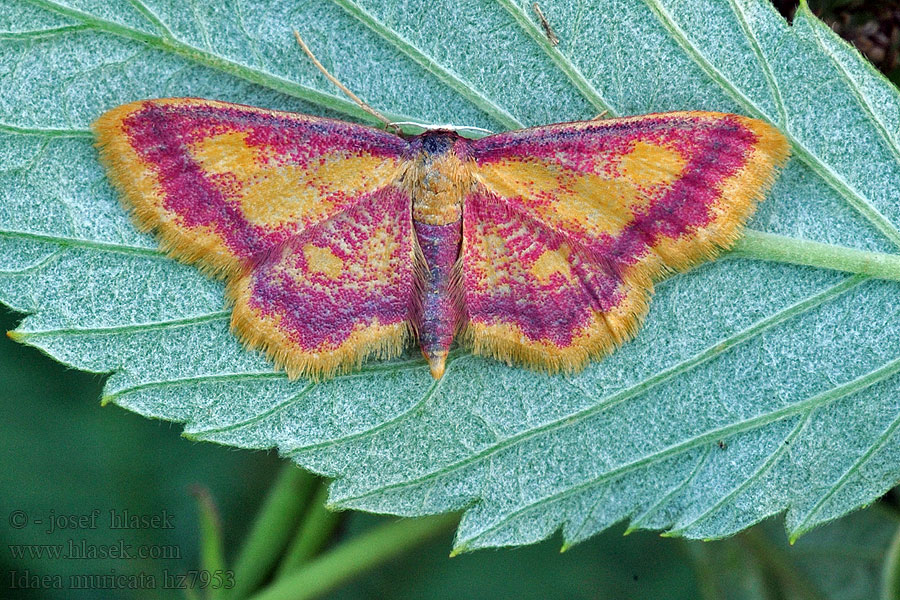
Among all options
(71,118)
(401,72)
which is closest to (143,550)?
(71,118)

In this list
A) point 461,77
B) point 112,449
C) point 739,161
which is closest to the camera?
point 739,161

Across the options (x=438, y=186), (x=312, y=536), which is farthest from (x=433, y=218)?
(x=312, y=536)

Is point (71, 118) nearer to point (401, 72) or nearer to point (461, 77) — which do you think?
point (401, 72)

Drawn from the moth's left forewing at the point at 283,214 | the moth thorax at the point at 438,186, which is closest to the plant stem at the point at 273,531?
the moth's left forewing at the point at 283,214

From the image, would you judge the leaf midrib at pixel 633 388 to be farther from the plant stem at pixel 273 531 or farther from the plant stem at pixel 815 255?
the plant stem at pixel 273 531

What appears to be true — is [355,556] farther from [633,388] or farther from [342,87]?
[342,87]

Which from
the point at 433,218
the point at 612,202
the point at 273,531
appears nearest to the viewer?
the point at 612,202
